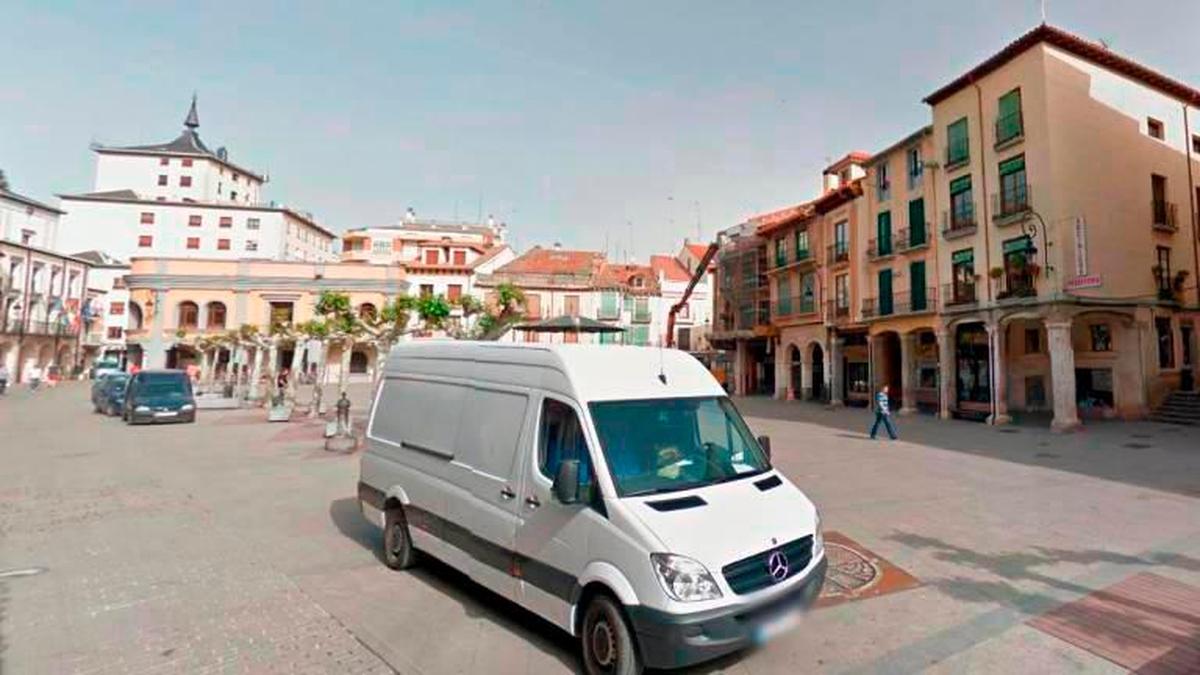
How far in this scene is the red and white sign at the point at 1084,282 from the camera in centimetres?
1767

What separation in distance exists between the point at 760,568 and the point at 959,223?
24.7 metres

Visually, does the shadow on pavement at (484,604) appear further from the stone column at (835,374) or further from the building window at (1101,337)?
the stone column at (835,374)

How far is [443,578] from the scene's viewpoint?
5.68m

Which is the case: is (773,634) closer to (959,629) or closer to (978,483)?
(959,629)

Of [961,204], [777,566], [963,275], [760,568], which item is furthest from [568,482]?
[961,204]

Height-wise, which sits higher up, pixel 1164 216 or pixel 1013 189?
pixel 1013 189

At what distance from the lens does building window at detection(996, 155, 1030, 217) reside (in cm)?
2017

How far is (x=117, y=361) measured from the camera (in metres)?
53.2

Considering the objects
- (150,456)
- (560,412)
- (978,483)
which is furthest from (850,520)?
(150,456)

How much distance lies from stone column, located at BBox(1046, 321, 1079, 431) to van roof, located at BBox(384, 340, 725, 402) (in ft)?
64.0

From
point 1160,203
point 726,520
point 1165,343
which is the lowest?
point 726,520

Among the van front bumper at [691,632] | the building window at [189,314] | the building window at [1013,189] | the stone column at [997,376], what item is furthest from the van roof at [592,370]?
the building window at [189,314]

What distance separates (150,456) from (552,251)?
41.2m

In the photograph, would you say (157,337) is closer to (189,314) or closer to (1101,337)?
(189,314)
